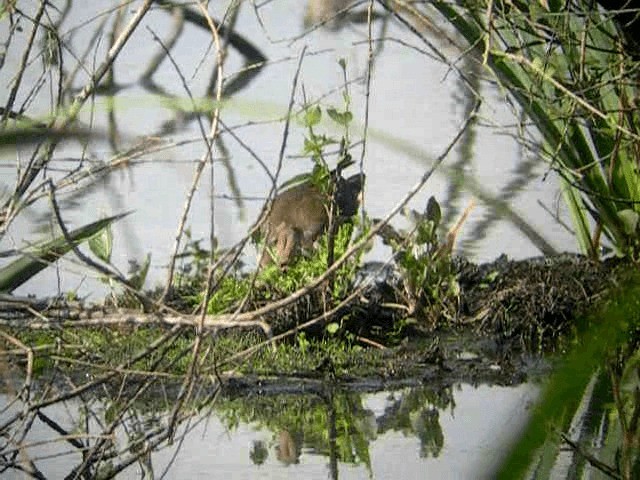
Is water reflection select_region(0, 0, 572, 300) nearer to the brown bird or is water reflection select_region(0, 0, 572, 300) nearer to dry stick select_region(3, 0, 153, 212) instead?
the brown bird

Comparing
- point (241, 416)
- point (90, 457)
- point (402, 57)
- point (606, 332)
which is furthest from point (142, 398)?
point (402, 57)

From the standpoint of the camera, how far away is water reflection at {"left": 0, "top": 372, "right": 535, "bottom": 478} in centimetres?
263

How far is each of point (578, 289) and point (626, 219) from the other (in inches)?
9.5

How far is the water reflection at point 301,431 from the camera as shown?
263 centimetres

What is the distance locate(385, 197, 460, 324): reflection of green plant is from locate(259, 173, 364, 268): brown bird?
205mm

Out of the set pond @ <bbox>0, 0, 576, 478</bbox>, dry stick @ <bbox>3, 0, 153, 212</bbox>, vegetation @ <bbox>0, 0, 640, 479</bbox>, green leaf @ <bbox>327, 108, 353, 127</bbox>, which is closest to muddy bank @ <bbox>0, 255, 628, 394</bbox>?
vegetation @ <bbox>0, 0, 640, 479</bbox>

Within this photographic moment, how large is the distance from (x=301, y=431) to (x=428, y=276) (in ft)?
3.56

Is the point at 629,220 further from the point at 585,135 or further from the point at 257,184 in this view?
the point at 257,184

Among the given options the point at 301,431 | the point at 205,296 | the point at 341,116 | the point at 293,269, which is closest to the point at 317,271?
Answer: the point at 293,269

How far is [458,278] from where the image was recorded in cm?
405

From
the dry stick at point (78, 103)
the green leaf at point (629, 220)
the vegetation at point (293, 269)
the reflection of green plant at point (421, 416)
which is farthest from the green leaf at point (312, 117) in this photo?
the dry stick at point (78, 103)

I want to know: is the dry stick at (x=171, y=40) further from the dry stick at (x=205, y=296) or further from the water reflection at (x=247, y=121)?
the dry stick at (x=205, y=296)

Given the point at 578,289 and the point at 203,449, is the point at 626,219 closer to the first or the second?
the point at 578,289

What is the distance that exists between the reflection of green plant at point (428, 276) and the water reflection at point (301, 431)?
594 mm
